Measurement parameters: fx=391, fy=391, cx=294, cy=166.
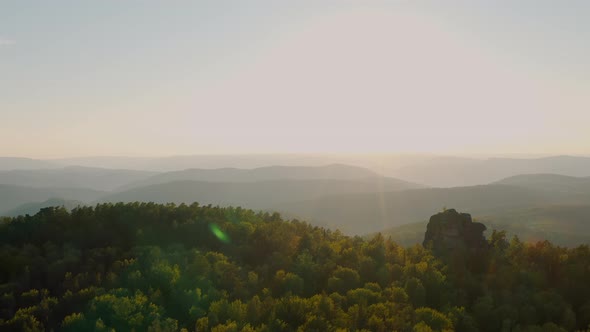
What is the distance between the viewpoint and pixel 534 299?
3341 cm

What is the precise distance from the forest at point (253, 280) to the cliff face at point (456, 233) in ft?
8.33

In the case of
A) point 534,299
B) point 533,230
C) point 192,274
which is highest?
point 192,274

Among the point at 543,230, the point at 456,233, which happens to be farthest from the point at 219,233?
the point at 543,230

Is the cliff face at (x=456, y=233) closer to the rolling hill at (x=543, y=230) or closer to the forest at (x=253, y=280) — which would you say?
the forest at (x=253, y=280)

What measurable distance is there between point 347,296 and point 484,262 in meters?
20.1

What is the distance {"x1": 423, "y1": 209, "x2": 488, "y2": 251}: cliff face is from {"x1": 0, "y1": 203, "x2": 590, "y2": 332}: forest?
8.33 ft

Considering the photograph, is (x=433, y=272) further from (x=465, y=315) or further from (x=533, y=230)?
(x=533, y=230)

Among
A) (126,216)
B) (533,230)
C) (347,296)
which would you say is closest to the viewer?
(347,296)

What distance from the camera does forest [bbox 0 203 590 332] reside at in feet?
83.4

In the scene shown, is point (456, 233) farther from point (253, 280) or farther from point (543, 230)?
point (543, 230)

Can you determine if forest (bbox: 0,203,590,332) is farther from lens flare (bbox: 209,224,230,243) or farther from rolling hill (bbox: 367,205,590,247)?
rolling hill (bbox: 367,205,590,247)

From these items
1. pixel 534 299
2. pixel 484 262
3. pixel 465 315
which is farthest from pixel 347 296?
pixel 484 262

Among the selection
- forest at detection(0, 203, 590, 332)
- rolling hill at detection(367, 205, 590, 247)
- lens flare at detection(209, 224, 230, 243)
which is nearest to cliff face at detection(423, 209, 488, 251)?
forest at detection(0, 203, 590, 332)

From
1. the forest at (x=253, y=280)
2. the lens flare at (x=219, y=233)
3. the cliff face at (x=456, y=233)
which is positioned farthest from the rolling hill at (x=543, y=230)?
the lens flare at (x=219, y=233)
